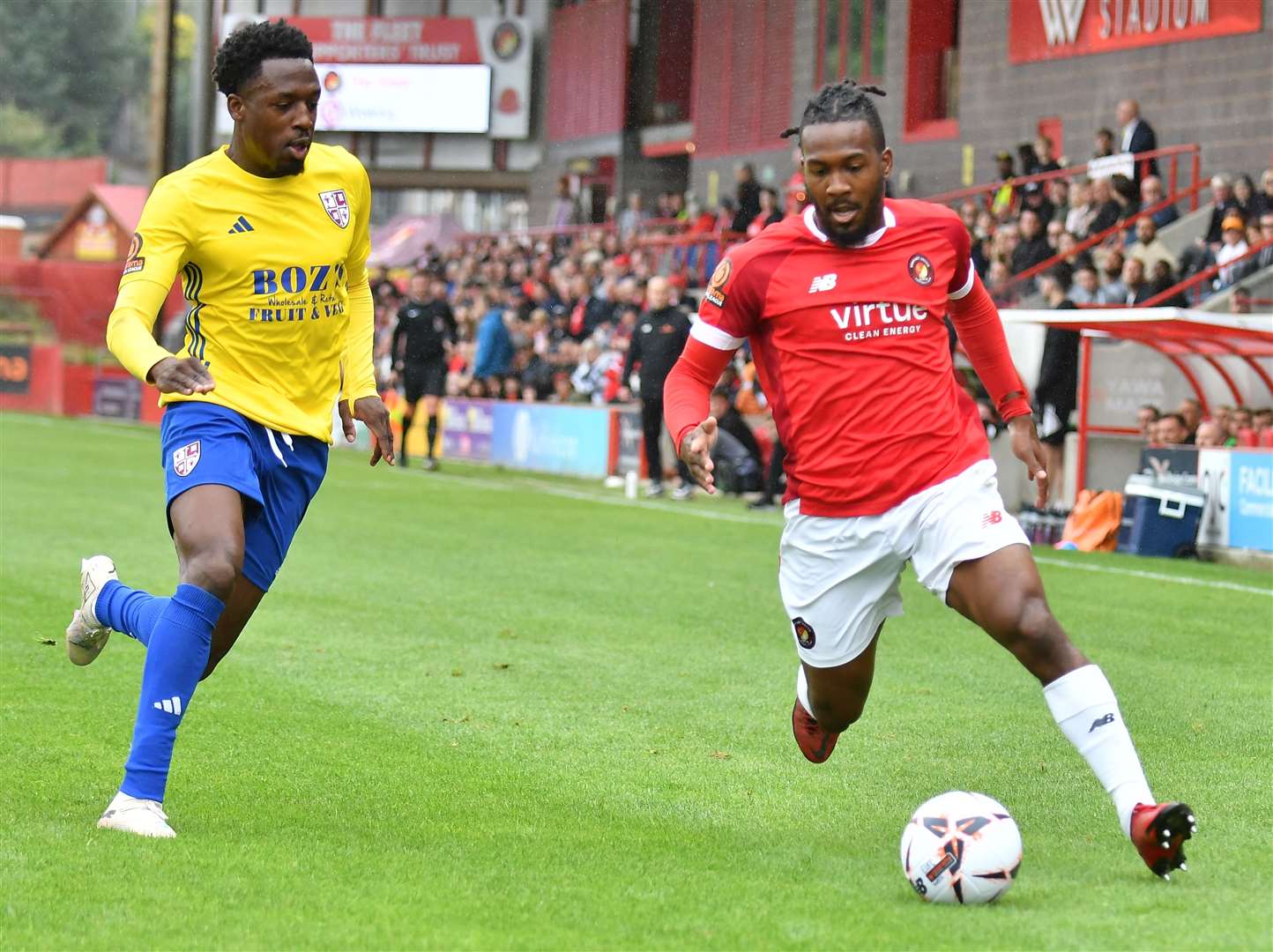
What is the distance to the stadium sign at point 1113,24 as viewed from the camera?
23250mm

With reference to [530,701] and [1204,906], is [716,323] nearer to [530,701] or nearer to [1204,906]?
[1204,906]

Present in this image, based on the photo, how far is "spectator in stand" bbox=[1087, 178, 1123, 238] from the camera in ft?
68.4

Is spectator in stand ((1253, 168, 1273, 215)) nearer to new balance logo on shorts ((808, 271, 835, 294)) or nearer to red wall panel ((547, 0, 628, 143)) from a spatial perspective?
new balance logo on shorts ((808, 271, 835, 294))

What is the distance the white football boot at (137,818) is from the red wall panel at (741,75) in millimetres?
28654

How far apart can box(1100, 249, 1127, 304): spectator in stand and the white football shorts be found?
1383 centimetres

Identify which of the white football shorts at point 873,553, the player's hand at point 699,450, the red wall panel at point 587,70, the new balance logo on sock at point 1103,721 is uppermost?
the red wall panel at point 587,70

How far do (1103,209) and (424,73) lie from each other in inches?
1133

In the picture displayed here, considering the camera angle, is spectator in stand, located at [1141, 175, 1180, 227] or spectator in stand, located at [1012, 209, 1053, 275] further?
spectator in stand, located at [1012, 209, 1053, 275]

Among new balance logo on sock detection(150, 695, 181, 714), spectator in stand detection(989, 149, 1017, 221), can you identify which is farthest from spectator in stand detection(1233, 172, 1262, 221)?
new balance logo on sock detection(150, 695, 181, 714)

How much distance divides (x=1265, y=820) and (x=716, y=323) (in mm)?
2246

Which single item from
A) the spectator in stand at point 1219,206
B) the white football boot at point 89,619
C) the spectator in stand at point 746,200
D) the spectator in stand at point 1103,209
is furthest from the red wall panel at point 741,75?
the white football boot at point 89,619

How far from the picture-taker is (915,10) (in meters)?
29.7

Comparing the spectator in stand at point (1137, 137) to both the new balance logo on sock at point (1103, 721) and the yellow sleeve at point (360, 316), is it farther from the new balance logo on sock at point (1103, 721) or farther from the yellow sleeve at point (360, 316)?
the new balance logo on sock at point (1103, 721)

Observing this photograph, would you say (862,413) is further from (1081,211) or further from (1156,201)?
(1081,211)
